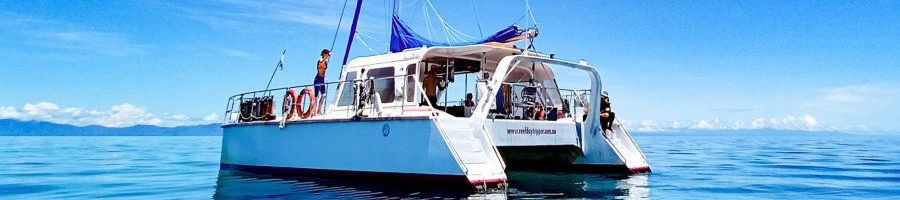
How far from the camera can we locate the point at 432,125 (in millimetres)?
11125

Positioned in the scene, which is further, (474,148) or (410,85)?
(410,85)

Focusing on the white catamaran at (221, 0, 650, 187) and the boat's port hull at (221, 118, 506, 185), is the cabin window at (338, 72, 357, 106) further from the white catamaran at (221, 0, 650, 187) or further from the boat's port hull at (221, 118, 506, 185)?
the boat's port hull at (221, 118, 506, 185)

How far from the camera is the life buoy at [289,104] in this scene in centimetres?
1436

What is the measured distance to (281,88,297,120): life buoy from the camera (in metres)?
14.4

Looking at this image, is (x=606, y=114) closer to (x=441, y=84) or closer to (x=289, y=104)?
(x=441, y=84)

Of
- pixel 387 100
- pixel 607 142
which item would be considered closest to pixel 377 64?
pixel 387 100

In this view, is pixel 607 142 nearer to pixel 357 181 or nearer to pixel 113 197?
pixel 357 181

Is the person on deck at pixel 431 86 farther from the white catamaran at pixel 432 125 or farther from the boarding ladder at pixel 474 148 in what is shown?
the boarding ladder at pixel 474 148

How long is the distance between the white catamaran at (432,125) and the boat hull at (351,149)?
0.02 meters

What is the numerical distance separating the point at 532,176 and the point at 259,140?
19.3 ft

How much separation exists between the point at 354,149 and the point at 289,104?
2531 mm

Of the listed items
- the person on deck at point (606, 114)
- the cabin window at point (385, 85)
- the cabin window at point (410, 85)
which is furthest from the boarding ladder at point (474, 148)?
the person on deck at point (606, 114)

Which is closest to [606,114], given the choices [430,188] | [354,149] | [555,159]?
[555,159]

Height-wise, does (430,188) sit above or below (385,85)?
below
